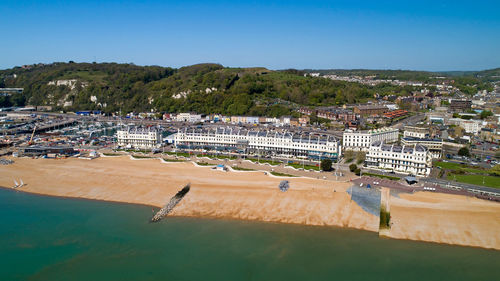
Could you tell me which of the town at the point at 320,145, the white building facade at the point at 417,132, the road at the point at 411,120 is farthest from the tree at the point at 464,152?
the road at the point at 411,120

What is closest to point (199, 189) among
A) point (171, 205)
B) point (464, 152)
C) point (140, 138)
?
point (171, 205)

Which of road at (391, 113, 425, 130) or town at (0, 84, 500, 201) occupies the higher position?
road at (391, 113, 425, 130)

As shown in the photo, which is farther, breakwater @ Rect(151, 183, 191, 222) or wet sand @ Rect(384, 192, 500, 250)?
breakwater @ Rect(151, 183, 191, 222)

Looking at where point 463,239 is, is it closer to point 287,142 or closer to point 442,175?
point 442,175

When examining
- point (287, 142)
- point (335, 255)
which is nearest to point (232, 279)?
point (335, 255)

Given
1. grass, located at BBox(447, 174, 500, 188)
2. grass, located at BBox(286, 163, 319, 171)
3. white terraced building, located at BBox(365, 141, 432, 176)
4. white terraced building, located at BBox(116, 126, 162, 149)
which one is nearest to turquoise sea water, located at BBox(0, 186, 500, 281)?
grass, located at BBox(447, 174, 500, 188)

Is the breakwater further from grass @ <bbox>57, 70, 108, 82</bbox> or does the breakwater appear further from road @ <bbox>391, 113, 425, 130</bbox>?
grass @ <bbox>57, 70, 108, 82</bbox>
